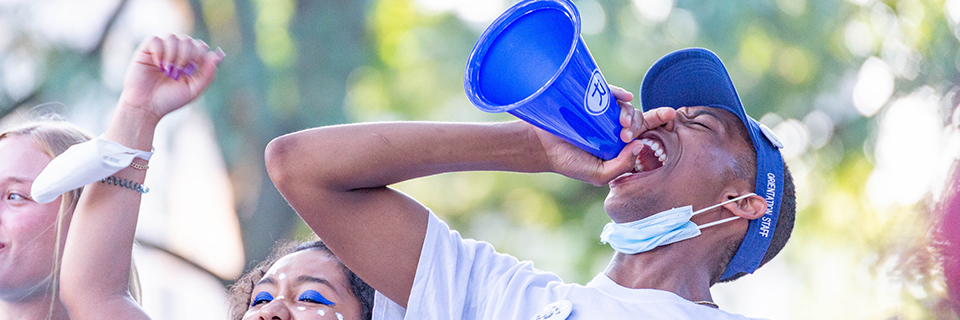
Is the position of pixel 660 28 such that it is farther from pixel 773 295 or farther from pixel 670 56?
pixel 670 56

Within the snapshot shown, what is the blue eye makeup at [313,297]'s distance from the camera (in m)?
2.29

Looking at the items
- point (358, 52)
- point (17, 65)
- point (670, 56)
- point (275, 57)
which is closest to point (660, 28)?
point (358, 52)

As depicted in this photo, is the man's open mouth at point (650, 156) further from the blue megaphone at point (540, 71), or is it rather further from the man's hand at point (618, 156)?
the blue megaphone at point (540, 71)

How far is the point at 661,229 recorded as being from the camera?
82.3 inches

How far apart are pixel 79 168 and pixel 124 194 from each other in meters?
0.20

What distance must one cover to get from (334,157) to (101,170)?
0.60 meters

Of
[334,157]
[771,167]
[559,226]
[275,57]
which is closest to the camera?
[334,157]

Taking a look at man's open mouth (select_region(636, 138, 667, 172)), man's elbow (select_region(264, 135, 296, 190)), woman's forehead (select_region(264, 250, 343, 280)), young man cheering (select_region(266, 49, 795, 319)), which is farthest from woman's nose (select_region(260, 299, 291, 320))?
man's open mouth (select_region(636, 138, 667, 172))

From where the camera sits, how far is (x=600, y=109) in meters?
1.81

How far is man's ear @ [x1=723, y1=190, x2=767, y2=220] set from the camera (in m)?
2.12

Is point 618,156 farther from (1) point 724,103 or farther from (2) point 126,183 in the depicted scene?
(2) point 126,183

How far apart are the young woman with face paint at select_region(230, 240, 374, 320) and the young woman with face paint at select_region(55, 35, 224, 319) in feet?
1.11

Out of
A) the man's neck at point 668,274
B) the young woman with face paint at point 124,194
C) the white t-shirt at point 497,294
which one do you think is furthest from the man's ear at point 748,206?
the young woman with face paint at point 124,194

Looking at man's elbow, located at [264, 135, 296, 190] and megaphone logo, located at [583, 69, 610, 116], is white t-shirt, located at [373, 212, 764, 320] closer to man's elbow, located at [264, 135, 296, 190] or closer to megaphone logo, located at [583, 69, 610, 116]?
man's elbow, located at [264, 135, 296, 190]
